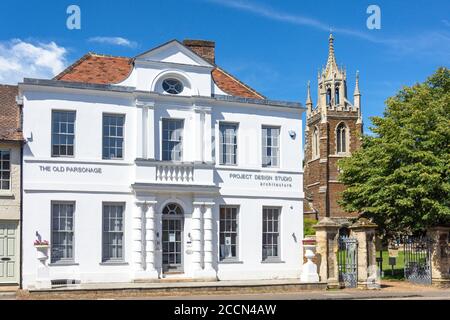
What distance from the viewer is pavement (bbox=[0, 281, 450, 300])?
2031 cm

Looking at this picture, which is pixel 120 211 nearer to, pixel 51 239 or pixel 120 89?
pixel 51 239

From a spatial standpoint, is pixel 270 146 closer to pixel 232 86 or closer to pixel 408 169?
pixel 232 86

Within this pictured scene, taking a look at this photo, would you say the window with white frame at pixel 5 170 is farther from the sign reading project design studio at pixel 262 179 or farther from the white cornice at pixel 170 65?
the sign reading project design studio at pixel 262 179

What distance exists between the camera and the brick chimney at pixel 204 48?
29.6 metres

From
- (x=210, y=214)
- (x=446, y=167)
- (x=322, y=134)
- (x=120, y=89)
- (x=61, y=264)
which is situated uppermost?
(x=322, y=134)

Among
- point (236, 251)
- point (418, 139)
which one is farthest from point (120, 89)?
point (418, 139)

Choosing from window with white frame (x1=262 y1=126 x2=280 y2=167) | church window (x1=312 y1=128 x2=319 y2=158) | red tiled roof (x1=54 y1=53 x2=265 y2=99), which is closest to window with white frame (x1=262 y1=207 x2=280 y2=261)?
window with white frame (x1=262 y1=126 x2=280 y2=167)

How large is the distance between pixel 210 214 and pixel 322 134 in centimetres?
5799

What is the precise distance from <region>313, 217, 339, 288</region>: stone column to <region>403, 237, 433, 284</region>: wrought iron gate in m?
4.19

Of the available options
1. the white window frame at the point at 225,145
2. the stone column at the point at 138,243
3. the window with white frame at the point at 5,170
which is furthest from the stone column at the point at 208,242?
the window with white frame at the point at 5,170

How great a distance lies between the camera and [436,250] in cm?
2577

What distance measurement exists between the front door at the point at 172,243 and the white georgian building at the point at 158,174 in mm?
40

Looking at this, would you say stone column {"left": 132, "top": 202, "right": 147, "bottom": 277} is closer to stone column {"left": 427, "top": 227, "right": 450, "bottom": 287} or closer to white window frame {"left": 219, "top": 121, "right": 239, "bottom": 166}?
white window frame {"left": 219, "top": 121, "right": 239, "bottom": 166}

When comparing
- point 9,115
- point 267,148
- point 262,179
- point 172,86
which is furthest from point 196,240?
point 9,115
